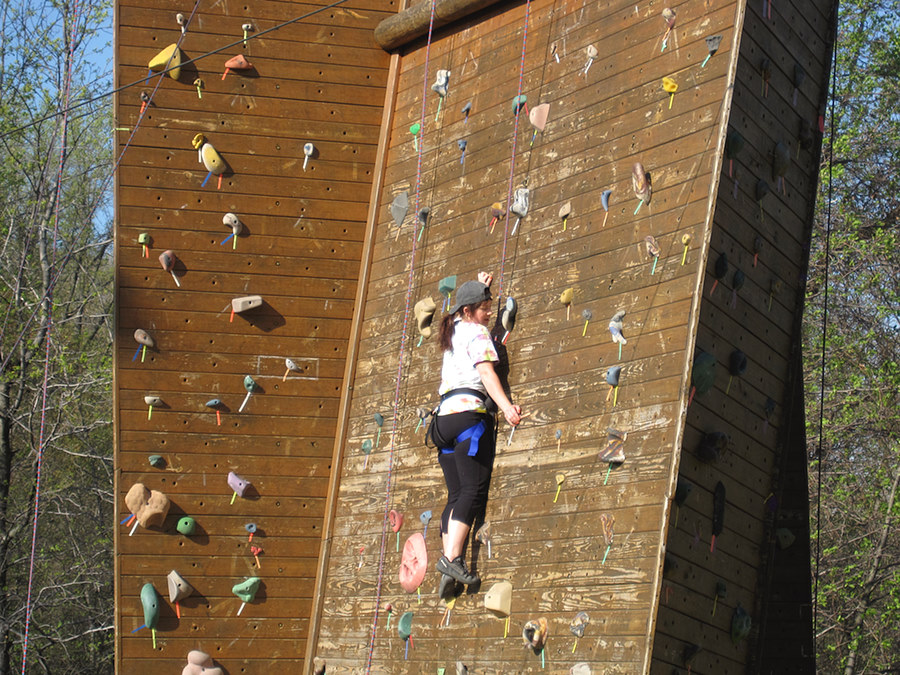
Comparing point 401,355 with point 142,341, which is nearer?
point 401,355

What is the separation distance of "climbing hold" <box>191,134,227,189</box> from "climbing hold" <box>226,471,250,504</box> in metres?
1.49

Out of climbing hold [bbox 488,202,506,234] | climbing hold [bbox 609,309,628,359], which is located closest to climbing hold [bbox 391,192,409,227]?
climbing hold [bbox 488,202,506,234]

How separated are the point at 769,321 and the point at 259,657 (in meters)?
3.01

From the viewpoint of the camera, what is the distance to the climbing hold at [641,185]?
435 centimetres

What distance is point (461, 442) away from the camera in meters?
4.69

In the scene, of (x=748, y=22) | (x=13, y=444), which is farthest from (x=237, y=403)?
(x=13, y=444)

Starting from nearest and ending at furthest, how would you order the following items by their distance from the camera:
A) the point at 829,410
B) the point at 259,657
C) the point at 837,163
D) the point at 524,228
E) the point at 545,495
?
1. the point at 545,495
2. the point at 524,228
3. the point at 259,657
4. the point at 829,410
5. the point at 837,163

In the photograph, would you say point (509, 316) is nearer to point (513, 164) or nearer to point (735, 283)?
point (513, 164)

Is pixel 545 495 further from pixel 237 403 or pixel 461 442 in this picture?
pixel 237 403

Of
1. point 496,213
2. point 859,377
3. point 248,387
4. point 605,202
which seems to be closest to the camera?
point 605,202

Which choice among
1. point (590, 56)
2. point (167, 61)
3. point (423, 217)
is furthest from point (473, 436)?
point (167, 61)

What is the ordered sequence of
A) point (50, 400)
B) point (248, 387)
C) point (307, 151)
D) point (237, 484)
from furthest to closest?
point (50, 400)
point (307, 151)
point (248, 387)
point (237, 484)

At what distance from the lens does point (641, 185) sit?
4.36 meters

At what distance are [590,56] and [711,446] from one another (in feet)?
5.89
